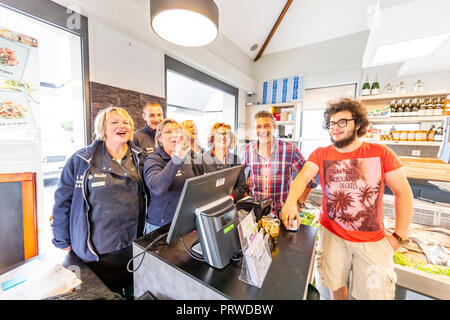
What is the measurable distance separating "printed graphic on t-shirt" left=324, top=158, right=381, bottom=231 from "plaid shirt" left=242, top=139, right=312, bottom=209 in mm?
511

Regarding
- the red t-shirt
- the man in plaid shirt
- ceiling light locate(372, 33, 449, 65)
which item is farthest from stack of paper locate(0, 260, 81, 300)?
ceiling light locate(372, 33, 449, 65)

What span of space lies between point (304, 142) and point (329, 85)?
4.10 ft

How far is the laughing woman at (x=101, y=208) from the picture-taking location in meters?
1.20

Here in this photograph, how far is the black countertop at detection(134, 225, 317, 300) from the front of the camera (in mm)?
680

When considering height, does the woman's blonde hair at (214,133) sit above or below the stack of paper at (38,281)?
above

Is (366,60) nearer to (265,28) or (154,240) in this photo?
(265,28)

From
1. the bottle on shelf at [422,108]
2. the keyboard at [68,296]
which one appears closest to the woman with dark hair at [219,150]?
the keyboard at [68,296]

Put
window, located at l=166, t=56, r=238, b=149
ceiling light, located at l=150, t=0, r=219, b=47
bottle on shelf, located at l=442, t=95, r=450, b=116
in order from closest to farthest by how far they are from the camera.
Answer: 1. ceiling light, located at l=150, t=0, r=219, b=47
2. bottle on shelf, located at l=442, t=95, r=450, b=116
3. window, located at l=166, t=56, r=238, b=149

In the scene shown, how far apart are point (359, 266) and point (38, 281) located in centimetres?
176

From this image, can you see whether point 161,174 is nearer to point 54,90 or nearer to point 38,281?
point 38,281

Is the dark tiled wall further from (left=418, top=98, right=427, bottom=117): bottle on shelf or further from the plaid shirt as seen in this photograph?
(left=418, top=98, right=427, bottom=117): bottle on shelf

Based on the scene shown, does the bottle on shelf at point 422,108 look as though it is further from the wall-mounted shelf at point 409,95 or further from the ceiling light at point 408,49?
the ceiling light at point 408,49

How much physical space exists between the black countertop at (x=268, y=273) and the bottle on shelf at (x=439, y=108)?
9.86 feet
